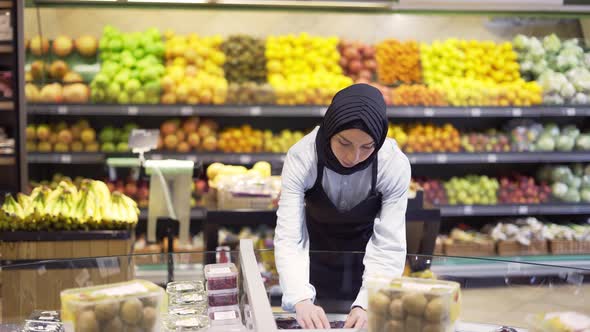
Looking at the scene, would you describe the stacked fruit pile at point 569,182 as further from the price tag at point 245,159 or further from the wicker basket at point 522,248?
the price tag at point 245,159

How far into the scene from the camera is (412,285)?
163 cm

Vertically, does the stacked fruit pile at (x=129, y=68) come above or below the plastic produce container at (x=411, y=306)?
above

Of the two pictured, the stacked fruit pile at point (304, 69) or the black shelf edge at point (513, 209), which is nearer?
the stacked fruit pile at point (304, 69)

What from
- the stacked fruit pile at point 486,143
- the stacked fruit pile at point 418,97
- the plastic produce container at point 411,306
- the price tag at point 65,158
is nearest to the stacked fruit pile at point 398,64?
the stacked fruit pile at point 418,97

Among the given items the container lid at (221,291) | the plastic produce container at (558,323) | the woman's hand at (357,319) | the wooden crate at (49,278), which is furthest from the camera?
the wooden crate at (49,278)

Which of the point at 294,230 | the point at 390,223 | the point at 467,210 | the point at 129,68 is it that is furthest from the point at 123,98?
the point at 390,223

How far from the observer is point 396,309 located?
1.60 m

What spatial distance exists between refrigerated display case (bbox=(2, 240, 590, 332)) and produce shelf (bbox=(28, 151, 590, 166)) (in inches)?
123

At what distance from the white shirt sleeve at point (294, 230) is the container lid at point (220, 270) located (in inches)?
Result: 6.8

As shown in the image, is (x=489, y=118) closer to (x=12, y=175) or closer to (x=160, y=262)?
(x=12, y=175)

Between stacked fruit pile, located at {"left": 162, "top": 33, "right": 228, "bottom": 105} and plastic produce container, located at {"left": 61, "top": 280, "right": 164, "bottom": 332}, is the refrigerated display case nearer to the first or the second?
plastic produce container, located at {"left": 61, "top": 280, "right": 164, "bottom": 332}

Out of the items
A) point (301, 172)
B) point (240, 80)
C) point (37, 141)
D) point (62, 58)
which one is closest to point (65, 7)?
point (62, 58)

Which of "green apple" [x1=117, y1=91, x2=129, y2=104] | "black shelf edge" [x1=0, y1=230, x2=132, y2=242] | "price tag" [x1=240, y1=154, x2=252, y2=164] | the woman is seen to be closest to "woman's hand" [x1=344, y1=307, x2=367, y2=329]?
the woman

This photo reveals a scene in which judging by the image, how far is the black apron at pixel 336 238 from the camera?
8.06ft
